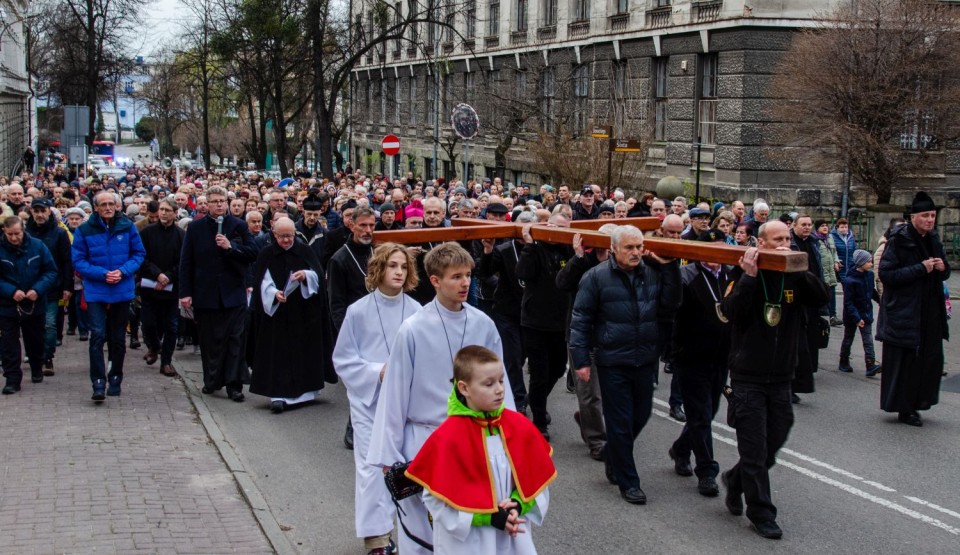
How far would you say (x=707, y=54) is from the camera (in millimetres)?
26906

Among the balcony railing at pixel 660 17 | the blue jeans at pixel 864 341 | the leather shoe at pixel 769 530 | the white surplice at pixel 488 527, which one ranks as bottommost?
the leather shoe at pixel 769 530

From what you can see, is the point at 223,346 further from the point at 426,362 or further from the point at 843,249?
the point at 843,249

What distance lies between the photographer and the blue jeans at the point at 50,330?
39.9 feet

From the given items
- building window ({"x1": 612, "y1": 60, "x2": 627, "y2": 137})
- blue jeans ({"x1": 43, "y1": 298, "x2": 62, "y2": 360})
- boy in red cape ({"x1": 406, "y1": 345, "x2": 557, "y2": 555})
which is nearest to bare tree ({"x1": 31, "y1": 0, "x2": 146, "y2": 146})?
building window ({"x1": 612, "y1": 60, "x2": 627, "y2": 137})

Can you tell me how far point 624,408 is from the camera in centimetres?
795

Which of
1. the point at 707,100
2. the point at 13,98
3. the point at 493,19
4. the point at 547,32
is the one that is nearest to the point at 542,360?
the point at 707,100

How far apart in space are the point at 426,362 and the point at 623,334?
7.70ft

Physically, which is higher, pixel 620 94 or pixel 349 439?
pixel 620 94

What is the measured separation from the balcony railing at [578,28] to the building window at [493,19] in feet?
22.8

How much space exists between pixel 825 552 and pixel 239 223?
6.86m

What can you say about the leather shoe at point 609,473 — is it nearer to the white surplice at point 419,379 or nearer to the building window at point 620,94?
the white surplice at point 419,379

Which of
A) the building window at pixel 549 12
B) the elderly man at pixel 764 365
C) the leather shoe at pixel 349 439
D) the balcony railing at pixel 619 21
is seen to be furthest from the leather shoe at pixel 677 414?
the building window at pixel 549 12

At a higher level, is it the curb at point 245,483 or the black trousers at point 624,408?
the black trousers at point 624,408

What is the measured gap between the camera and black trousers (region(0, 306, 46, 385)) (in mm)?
11180
